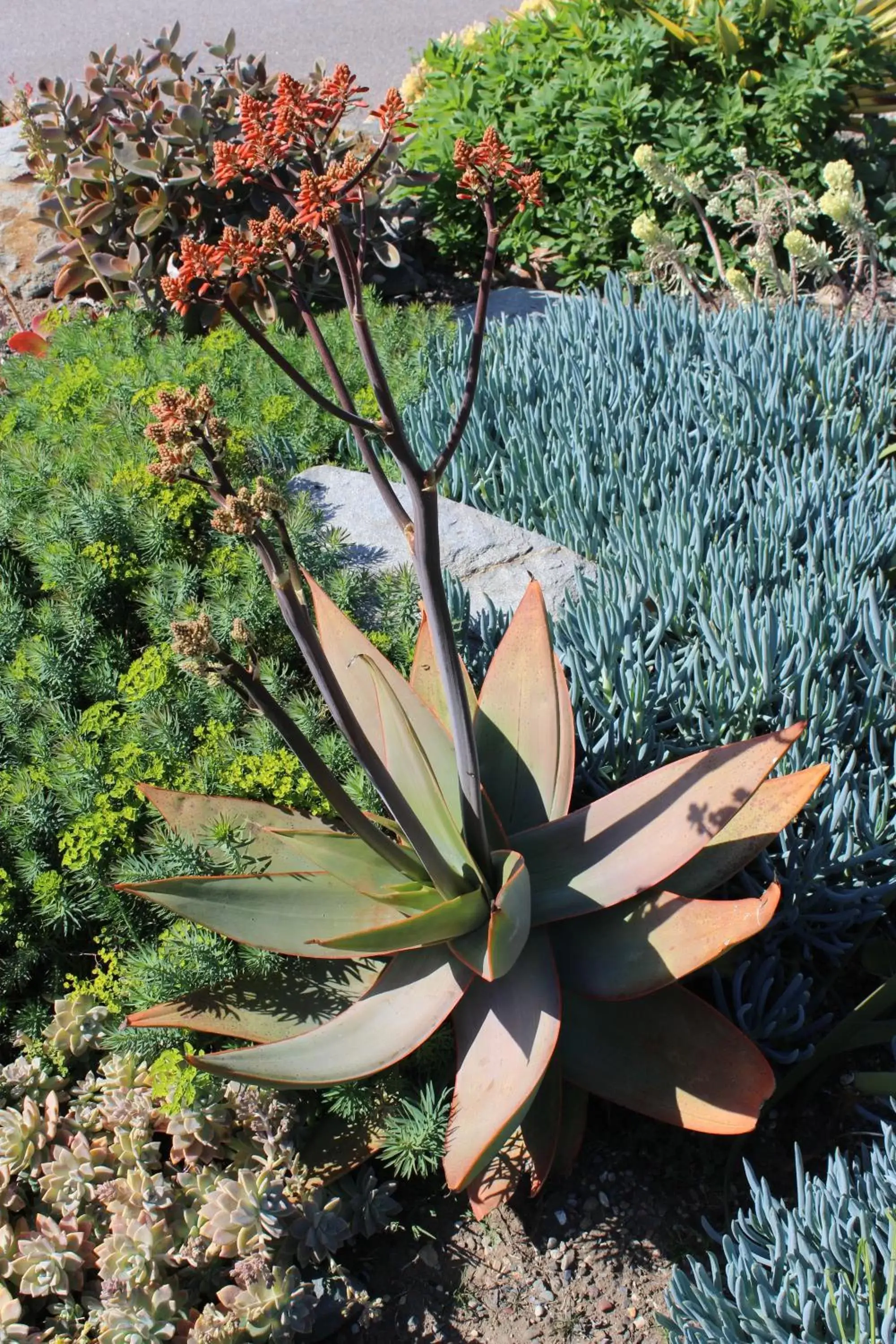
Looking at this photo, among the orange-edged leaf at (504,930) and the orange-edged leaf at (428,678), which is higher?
the orange-edged leaf at (428,678)

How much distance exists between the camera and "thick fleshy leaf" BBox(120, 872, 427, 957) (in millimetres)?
2094

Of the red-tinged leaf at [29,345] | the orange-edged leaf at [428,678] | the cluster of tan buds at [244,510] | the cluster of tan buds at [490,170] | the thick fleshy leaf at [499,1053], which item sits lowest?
the thick fleshy leaf at [499,1053]

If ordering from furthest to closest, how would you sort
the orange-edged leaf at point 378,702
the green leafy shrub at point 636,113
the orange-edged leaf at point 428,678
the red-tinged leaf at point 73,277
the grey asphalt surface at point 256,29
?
1. the grey asphalt surface at point 256,29
2. the green leafy shrub at point 636,113
3. the red-tinged leaf at point 73,277
4. the orange-edged leaf at point 428,678
5. the orange-edged leaf at point 378,702

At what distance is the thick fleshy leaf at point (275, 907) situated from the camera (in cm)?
209

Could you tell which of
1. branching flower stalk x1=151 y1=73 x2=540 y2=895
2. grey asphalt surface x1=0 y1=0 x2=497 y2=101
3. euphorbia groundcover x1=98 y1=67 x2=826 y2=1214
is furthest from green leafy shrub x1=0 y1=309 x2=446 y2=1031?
grey asphalt surface x1=0 y1=0 x2=497 y2=101

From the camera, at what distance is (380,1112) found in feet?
7.47

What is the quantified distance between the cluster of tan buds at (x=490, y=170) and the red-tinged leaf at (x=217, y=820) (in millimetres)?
1356

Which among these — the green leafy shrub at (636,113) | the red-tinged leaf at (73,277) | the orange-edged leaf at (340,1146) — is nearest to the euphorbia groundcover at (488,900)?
the orange-edged leaf at (340,1146)

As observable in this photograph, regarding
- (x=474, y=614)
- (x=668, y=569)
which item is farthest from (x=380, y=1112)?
(x=668, y=569)

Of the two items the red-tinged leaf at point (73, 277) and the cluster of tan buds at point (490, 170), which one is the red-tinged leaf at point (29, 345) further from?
the cluster of tan buds at point (490, 170)

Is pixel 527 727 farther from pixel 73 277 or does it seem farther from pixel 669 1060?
pixel 73 277

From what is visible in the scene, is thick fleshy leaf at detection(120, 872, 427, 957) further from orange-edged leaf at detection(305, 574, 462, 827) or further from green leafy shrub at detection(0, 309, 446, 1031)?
green leafy shrub at detection(0, 309, 446, 1031)

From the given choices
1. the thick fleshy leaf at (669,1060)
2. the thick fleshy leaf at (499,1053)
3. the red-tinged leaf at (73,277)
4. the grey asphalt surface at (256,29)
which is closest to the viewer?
the thick fleshy leaf at (499,1053)

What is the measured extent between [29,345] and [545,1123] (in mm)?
3912
